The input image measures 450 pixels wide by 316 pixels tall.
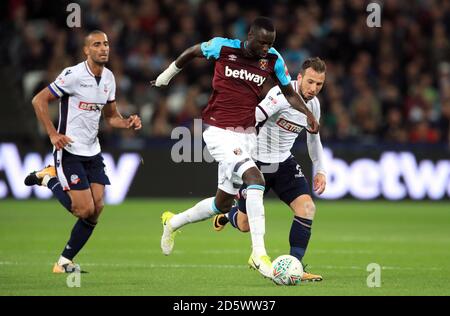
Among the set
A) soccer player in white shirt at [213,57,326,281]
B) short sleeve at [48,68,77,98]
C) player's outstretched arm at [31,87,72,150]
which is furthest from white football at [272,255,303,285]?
short sleeve at [48,68,77,98]

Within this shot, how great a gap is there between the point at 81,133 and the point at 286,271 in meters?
2.79

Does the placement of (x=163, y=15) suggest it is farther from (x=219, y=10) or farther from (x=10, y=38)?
(x=10, y=38)

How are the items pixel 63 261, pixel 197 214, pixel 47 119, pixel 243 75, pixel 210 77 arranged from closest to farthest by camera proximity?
pixel 243 75, pixel 47 119, pixel 63 261, pixel 197 214, pixel 210 77

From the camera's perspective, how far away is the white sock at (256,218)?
9198mm

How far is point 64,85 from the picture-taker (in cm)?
1023

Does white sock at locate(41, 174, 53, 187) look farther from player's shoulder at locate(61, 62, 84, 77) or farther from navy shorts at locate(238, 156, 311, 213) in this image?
navy shorts at locate(238, 156, 311, 213)

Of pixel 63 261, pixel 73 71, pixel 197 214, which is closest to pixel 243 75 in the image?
pixel 197 214

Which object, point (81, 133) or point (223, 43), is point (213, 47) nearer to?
point (223, 43)

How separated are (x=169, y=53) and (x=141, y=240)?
8245 millimetres

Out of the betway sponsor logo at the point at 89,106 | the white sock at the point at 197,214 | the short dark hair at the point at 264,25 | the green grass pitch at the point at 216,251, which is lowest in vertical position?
the green grass pitch at the point at 216,251

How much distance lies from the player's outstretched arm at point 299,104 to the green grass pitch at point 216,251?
150cm

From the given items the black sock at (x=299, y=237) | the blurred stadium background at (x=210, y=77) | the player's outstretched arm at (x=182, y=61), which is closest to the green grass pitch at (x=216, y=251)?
the black sock at (x=299, y=237)

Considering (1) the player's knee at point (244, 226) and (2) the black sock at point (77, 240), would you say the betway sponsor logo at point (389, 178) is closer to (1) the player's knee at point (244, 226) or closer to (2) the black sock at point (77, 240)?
(1) the player's knee at point (244, 226)

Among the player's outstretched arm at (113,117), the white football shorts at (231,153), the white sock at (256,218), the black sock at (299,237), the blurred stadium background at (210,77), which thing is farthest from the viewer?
the blurred stadium background at (210,77)
